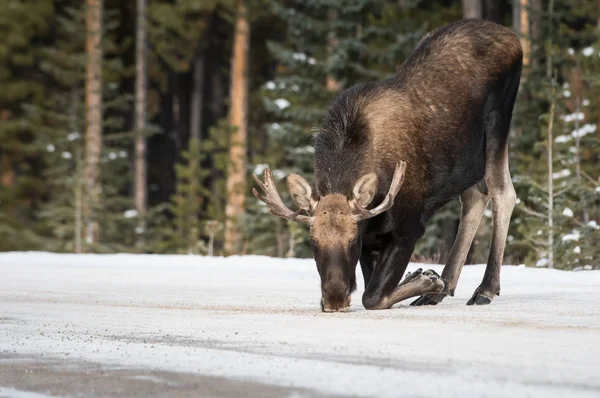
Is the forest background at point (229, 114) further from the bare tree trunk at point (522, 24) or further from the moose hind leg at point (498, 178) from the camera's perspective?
the moose hind leg at point (498, 178)

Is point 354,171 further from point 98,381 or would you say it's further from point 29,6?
point 29,6

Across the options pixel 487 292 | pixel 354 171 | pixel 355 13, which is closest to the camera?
pixel 354 171

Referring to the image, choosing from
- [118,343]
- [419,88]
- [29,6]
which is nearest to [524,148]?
[419,88]

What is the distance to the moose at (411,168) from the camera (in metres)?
7.75

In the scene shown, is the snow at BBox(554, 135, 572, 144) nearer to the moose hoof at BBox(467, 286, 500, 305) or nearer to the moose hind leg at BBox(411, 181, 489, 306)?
the moose hind leg at BBox(411, 181, 489, 306)

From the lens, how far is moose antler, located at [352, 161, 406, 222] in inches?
302

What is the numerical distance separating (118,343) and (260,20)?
32.5 m

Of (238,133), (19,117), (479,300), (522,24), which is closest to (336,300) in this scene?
(479,300)

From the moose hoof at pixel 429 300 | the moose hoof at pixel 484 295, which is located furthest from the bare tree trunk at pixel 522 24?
the moose hoof at pixel 429 300

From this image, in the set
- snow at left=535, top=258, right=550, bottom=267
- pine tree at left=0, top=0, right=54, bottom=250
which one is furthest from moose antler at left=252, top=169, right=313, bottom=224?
pine tree at left=0, top=0, right=54, bottom=250

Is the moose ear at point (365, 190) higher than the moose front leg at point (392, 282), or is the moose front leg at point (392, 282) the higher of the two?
the moose ear at point (365, 190)

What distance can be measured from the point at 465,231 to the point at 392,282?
165 cm

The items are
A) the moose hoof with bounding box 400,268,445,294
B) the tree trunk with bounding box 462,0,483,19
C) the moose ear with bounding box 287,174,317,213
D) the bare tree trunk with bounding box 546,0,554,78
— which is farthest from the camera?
the tree trunk with bounding box 462,0,483,19

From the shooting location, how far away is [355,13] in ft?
80.9
